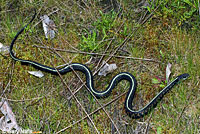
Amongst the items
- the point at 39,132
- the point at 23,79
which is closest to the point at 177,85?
the point at 39,132

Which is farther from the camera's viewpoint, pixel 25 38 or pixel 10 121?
pixel 25 38

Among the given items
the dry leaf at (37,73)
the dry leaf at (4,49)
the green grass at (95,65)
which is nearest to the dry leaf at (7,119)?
the green grass at (95,65)

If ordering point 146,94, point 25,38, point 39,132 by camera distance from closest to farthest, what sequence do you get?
point 39,132 → point 146,94 → point 25,38

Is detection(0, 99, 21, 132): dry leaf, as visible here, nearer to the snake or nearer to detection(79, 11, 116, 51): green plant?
the snake

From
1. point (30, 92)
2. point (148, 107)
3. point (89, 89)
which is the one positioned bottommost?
point (148, 107)

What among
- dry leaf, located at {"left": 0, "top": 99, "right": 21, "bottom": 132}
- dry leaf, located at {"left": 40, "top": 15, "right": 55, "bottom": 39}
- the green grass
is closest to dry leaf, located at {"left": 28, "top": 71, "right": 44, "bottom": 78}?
Result: the green grass

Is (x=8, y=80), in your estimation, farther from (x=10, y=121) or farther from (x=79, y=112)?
(x=79, y=112)

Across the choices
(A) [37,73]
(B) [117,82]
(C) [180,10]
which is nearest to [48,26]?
(A) [37,73]
